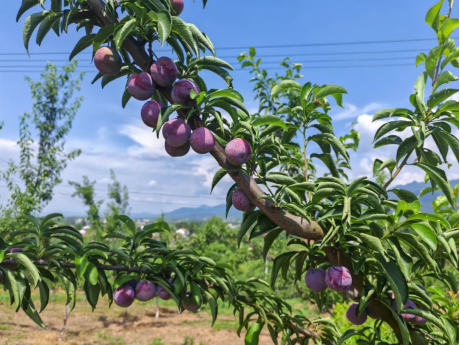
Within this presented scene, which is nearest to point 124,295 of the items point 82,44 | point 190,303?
point 190,303

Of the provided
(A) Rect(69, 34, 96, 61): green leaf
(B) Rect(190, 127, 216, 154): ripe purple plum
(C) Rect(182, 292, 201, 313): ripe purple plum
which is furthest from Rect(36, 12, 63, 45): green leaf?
(C) Rect(182, 292, 201, 313): ripe purple plum

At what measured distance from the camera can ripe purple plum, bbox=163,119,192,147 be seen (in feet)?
3.61

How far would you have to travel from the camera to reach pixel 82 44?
1.20m

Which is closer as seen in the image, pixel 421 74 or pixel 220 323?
pixel 421 74

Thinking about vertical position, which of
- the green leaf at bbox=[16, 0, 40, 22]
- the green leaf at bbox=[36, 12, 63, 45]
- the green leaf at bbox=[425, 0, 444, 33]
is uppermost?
the green leaf at bbox=[425, 0, 444, 33]

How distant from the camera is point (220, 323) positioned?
8.05 meters

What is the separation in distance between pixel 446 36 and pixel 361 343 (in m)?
1.22

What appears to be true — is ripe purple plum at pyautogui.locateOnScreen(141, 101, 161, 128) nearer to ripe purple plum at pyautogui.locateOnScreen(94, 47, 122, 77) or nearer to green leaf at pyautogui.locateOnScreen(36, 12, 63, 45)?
ripe purple plum at pyautogui.locateOnScreen(94, 47, 122, 77)

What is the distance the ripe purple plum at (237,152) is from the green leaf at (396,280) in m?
0.52

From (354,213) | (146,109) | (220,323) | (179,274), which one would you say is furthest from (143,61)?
(220,323)

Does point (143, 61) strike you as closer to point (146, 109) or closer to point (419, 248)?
point (146, 109)

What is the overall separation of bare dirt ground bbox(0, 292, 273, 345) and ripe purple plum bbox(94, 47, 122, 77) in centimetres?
504

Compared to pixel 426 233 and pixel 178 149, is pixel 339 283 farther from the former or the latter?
pixel 178 149

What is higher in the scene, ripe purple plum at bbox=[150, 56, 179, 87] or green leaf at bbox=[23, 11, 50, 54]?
green leaf at bbox=[23, 11, 50, 54]
